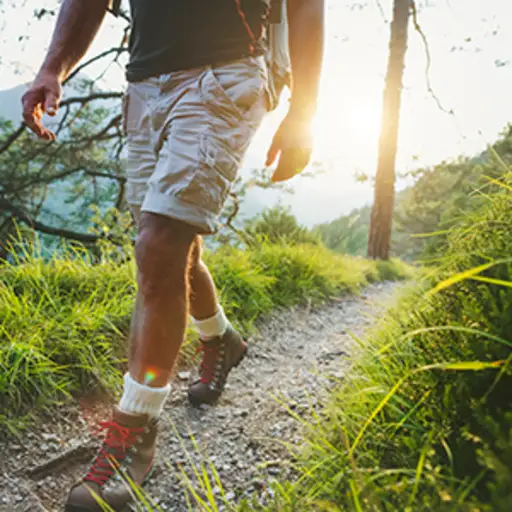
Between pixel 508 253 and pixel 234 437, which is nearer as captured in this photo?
pixel 508 253

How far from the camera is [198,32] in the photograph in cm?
156

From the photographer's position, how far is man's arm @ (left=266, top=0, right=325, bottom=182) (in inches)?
69.0

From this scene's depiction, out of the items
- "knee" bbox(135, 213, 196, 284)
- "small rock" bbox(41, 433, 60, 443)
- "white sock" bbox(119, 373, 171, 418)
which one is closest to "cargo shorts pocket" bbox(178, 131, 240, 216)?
"knee" bbox(135, 213, 196, 284)

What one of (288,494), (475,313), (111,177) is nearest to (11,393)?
(288,494)

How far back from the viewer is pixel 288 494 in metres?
1.15

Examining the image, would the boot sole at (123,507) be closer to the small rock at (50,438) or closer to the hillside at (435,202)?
the small rock at (50,438)

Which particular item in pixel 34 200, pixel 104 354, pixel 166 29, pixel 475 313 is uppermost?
pixel 166 29

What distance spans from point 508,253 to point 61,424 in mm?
1793

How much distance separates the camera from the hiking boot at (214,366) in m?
2.05

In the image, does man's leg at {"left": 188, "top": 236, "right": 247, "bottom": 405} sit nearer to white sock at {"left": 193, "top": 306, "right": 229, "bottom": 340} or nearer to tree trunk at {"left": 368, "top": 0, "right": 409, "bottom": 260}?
white sock at {"left": 193, "top": 306, "right": 229, "bottom": 340}

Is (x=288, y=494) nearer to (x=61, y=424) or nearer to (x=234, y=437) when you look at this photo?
(x=234, y=437)

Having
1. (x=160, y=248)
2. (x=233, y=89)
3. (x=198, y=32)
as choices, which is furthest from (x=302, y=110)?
(x=160, y=248)

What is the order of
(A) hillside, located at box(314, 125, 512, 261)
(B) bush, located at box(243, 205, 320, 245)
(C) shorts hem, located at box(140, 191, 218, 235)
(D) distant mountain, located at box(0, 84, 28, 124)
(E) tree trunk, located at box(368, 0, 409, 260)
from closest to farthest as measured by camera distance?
(C) shorts hem, located at box(140, 191, 218, 235) < (A) hillside, located at box(314, 125, 512, 261) < (B) bush, located at box(243, 205, 320, 245) < (D) distant mountain, located at box(0, 84, 28, 124) < (E) tree trunk, located at box(368, 0, 409, 260)

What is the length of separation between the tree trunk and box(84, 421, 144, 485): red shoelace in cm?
750
